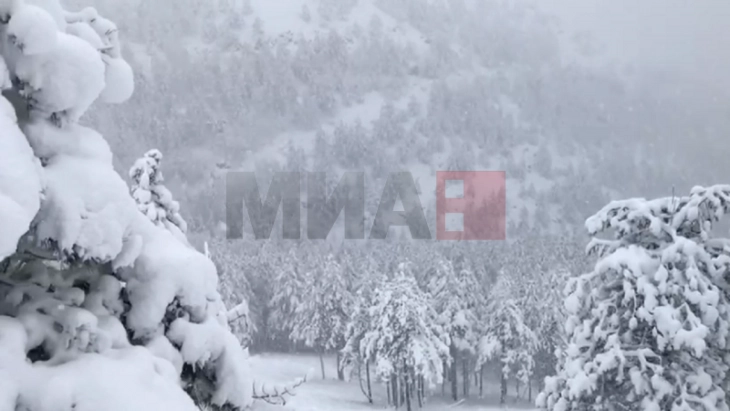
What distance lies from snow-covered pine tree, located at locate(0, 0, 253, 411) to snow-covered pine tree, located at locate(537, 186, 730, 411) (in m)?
7.14

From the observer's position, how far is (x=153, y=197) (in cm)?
991

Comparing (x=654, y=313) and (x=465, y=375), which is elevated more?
→ (x=654, y=313)

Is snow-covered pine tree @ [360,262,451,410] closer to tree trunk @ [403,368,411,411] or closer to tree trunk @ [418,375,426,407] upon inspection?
tree trunk @ [403,368,411,411]

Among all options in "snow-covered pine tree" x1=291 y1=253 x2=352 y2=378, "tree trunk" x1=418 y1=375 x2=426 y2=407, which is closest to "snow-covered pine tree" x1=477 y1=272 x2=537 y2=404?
"tree trunk" x1=418 y1=375 x2=426 y2=407

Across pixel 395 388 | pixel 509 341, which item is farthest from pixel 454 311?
pixel 395 388

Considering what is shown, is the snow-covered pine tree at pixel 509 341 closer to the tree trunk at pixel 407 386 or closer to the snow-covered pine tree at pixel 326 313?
the tree trunk at pixel 407 386

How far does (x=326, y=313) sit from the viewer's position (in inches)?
2205

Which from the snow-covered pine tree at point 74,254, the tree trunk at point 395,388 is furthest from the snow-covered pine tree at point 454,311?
the snow-covered pine tree at point 74,254

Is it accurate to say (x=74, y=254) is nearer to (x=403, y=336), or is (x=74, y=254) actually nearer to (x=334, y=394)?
(x=403, y=336)

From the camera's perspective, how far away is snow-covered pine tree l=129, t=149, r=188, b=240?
31.2ft

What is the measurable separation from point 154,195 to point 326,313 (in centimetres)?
4701

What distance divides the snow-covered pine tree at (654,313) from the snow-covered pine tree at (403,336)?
30.8m

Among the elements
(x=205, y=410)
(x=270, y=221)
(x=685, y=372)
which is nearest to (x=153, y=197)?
(x=205, y=410)

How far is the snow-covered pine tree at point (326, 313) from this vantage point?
5525cm
